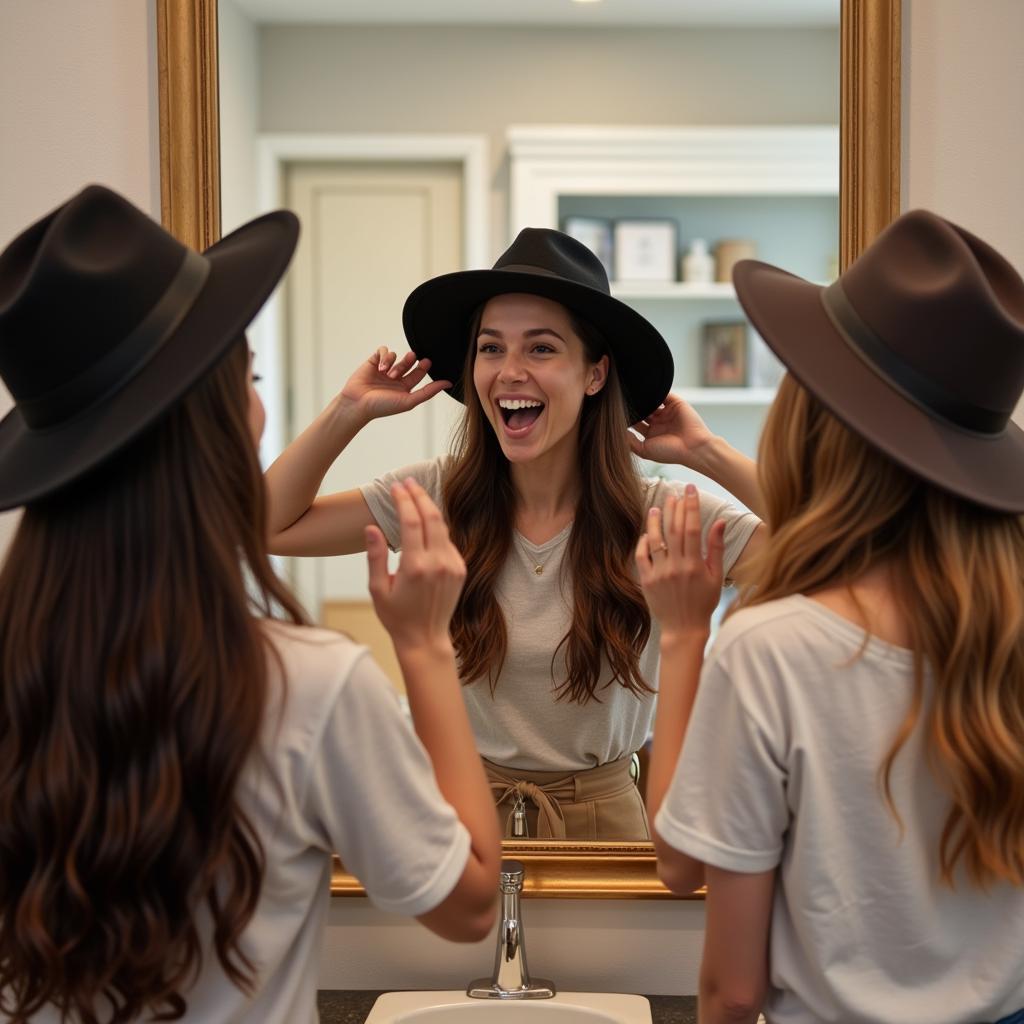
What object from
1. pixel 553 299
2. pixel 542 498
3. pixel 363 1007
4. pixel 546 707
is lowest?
pixel 363 1007

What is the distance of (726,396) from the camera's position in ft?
4.69

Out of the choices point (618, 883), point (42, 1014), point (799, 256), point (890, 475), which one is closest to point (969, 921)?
point (890, 475)

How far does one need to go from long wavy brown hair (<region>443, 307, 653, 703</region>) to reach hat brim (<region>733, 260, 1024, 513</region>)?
55cm

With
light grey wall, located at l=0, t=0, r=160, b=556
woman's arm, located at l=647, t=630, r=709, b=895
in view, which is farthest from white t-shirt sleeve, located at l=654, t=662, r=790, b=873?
light grey wall, located at l=0, t=0, r=160, b=556

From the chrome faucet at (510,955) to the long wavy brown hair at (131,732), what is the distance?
0.58 m

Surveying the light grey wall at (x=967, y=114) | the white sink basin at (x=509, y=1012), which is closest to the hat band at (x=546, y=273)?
the light grey wall at (x=967, y=114)

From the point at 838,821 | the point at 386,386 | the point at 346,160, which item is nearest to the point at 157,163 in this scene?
the point at 346,160

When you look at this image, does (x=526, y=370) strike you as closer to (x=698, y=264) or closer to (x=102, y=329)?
(x=698, y=264)

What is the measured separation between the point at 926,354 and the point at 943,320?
1.1 inches

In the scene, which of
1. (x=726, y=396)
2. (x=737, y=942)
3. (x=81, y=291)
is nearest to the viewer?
(x=81, y=291)

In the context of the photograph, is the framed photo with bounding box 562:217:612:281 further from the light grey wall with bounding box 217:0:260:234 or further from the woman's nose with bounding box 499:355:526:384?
the light grey wall with bounding box 217:0:260:234

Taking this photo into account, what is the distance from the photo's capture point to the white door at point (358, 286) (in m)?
1.44

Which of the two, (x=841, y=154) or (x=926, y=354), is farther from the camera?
(x=841, y=154)

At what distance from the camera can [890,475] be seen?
0.86 metres
